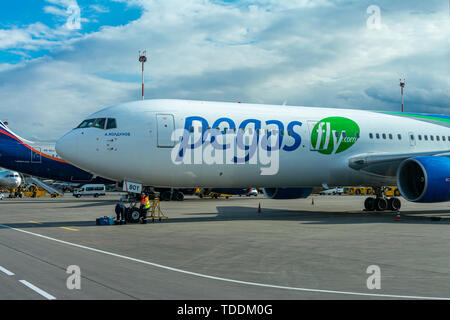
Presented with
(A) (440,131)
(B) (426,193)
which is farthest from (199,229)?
(A) (440,131)

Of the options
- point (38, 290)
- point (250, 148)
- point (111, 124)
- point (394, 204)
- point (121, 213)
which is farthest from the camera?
point (394, 204)

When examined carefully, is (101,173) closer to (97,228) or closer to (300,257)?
(97,228)

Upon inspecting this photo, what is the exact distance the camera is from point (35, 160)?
1629 inches

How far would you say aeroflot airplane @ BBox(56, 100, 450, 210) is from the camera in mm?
17672

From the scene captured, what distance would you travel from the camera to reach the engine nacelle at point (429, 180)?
721 inches

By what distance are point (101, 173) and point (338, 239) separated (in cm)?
915

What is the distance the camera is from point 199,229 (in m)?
16.4

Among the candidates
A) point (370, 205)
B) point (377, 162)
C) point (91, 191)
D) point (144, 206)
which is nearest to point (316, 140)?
point (377, 162)

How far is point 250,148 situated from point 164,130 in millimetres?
3615

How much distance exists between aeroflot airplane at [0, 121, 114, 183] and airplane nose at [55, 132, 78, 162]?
23.7 metres

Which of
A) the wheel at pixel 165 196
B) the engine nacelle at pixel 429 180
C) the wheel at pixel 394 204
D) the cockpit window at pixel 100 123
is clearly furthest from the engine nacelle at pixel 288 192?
the wheel at pixel 165 196

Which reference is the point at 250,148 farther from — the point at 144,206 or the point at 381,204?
the point at 381,204

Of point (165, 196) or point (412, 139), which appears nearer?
point (412, 139)

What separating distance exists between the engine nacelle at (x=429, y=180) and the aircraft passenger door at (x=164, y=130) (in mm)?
9689
